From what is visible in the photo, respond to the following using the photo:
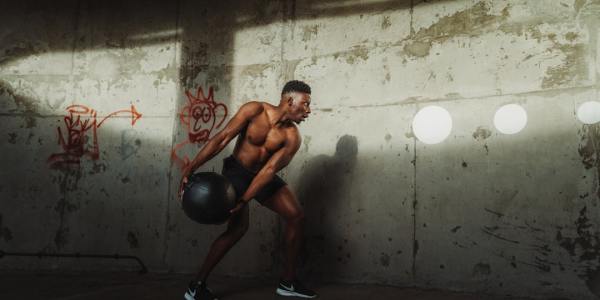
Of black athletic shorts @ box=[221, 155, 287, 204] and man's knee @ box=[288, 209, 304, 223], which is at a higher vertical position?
black athletic shorts @ box=[221, 155, 287, 204]

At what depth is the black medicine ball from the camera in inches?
109

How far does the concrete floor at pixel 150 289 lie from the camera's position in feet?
11.0

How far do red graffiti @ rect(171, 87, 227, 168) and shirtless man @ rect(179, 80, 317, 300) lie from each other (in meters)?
1.22

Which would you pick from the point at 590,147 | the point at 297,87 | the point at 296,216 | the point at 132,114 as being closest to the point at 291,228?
the point at 296,216

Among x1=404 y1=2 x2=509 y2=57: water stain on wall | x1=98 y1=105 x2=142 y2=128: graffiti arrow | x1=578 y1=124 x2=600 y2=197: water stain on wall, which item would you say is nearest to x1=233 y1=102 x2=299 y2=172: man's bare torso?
x1=404 y1=2 x2=509 y2=57: water stain on wall

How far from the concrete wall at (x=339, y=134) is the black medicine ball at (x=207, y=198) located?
146 centimetres

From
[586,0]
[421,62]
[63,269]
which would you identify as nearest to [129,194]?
[63,269]

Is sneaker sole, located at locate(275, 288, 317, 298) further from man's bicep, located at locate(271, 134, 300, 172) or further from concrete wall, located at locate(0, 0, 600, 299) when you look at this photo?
man's bicep, located at locate(271, 134, 300, 172)

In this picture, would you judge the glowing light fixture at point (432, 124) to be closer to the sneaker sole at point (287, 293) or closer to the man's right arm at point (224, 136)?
the man's right arm at point (224, 136)

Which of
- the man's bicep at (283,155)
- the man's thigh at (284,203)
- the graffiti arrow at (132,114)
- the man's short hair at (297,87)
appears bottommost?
the man's thigh at (284,203)

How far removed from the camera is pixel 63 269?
463 centimetres

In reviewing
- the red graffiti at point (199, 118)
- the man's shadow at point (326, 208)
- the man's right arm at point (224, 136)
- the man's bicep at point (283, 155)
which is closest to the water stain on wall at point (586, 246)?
the man's shadow at point (326, 208)

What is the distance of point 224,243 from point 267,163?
26.1 inches

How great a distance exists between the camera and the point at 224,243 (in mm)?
3258
